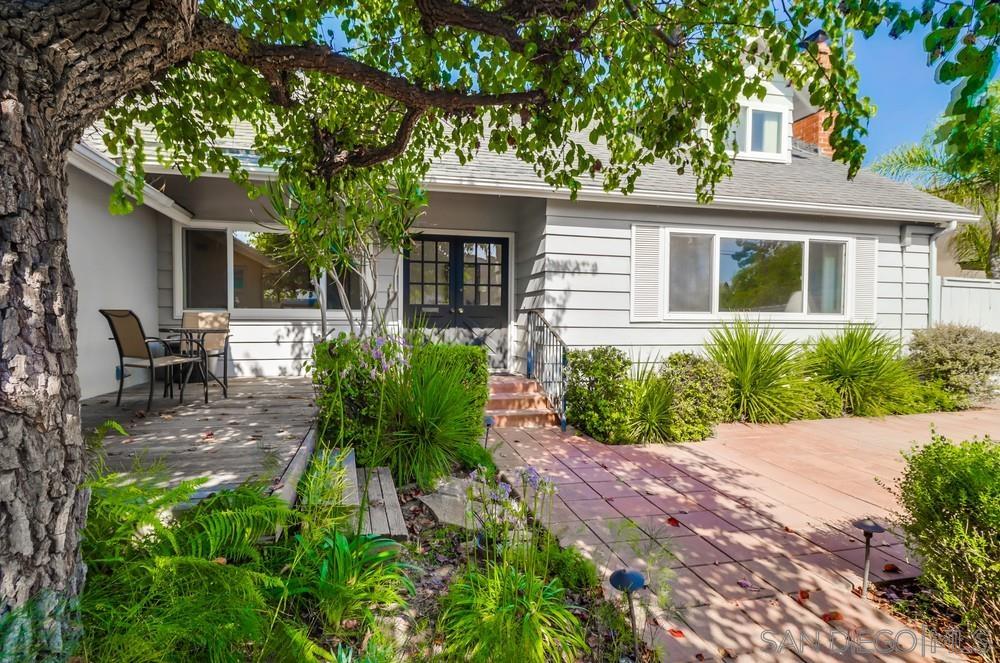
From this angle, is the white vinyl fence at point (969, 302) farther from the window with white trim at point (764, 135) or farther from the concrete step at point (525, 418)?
the concrete step at point (525, 418)

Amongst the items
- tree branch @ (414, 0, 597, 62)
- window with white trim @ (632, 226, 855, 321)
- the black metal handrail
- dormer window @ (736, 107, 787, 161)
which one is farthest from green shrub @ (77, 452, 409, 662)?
dormer window @ (736, 107, 787, 161)

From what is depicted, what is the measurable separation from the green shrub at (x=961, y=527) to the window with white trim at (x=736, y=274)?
4821 millimetres

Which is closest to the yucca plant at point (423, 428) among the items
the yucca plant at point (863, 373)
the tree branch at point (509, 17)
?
the tree branch at point (509, 17)

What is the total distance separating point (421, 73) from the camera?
3539 mm

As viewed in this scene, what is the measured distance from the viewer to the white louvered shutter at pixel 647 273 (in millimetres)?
7203

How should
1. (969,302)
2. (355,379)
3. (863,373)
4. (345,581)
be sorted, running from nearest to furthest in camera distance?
(345,581) < (355,379) < (863,373) < (969,302)

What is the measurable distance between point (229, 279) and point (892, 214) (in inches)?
393

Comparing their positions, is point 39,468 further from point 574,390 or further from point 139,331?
point 574,390

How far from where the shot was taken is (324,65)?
2.57m

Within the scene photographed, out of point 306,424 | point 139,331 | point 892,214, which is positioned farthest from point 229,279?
point 892,214

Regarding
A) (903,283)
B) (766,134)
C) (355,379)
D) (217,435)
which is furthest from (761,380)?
(217,435)

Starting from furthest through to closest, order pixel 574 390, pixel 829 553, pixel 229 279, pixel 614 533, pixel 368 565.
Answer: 1. pixel 229 279
2. pixel 574 390
3. pixel 614 533
4. pixel 829 553
5. pixel 368 565

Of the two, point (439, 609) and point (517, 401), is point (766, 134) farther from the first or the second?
point (439, 609)

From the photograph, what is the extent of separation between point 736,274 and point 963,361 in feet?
11.7
